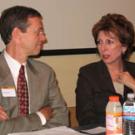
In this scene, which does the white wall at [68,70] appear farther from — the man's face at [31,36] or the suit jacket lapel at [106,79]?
the man's face at [31,36]

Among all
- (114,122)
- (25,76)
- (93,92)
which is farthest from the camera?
(93,92)

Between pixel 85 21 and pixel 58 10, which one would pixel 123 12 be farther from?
pixel 58 10

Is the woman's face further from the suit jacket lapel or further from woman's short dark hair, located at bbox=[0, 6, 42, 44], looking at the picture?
woman's short dark hair, located at bbox=[0, 6, 42, 44]

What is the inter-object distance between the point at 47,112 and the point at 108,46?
86 centimetres

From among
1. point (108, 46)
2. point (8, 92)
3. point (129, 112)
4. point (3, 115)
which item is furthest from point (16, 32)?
point (129, 112)

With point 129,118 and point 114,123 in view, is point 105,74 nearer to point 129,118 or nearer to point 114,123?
point 129,118

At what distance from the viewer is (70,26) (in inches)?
134

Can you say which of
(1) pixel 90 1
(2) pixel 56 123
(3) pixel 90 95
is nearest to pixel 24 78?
(2) pixel 56 123

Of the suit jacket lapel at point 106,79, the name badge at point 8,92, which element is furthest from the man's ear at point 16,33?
the suit jacket lapel at point 106,79

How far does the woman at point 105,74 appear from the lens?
9.86ft

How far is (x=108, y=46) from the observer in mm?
3094

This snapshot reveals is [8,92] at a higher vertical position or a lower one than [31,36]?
lower

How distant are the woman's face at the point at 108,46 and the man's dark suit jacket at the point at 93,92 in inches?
3.9

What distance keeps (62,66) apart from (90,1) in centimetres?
71
